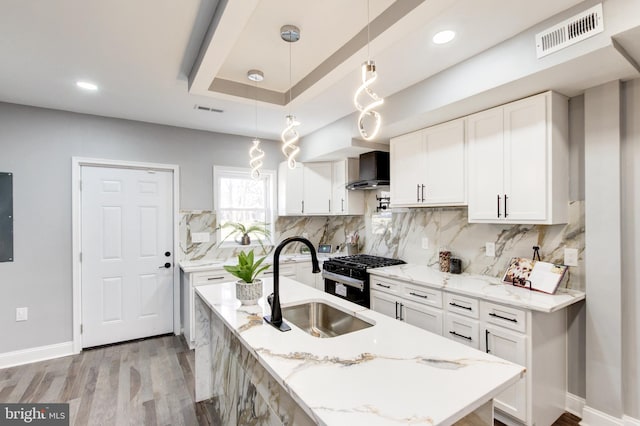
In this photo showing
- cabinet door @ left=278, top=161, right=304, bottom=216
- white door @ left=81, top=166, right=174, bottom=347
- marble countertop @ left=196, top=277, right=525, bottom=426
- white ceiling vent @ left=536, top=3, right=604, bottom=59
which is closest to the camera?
marble countertop @ left=196, top=277, right=525, bottom=426

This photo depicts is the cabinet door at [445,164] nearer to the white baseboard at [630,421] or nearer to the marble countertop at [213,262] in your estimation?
the white baseboard at [630,421]

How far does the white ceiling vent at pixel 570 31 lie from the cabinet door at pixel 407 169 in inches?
51.0

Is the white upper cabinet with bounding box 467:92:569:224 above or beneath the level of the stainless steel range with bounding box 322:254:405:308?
above

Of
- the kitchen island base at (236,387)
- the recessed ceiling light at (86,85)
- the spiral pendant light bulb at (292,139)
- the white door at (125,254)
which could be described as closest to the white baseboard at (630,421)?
the kitchen island base at (236,387)

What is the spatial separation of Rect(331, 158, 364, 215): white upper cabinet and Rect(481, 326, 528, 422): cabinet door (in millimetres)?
2221

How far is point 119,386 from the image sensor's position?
109 inches

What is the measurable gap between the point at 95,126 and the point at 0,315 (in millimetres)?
2092

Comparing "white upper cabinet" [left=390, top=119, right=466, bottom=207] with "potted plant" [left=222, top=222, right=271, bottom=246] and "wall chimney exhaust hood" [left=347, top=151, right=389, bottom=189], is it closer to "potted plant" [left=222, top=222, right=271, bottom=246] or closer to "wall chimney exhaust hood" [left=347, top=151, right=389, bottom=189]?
"wall chimney exhaust hood" [left=347, top=151, right=389, bottom=189]

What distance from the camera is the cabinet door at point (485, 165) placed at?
8.09 ft

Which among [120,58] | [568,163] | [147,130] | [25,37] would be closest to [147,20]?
[120,58]

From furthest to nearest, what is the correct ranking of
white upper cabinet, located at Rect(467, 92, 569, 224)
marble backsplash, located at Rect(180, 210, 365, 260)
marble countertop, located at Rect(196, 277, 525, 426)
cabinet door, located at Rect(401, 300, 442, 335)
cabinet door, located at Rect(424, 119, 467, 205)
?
marble backsplash, located at Rect(180, 210, 365, 260) < cabinet door, located at Rect(424, 119, 467, 205) < cabinet door, located at Rect(401, 300, 442, 335) < white upper cabinet, located at Rect(467, 92, 569, 224) < marble countertop, located at Rect(196, 277, 525, 426)

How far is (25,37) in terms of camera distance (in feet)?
6.64

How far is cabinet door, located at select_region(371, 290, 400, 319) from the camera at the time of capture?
300cm

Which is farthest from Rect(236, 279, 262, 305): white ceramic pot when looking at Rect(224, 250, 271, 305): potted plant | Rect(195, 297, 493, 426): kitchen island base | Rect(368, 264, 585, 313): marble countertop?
Rect(368, 264, 585, 313): marble countertop
